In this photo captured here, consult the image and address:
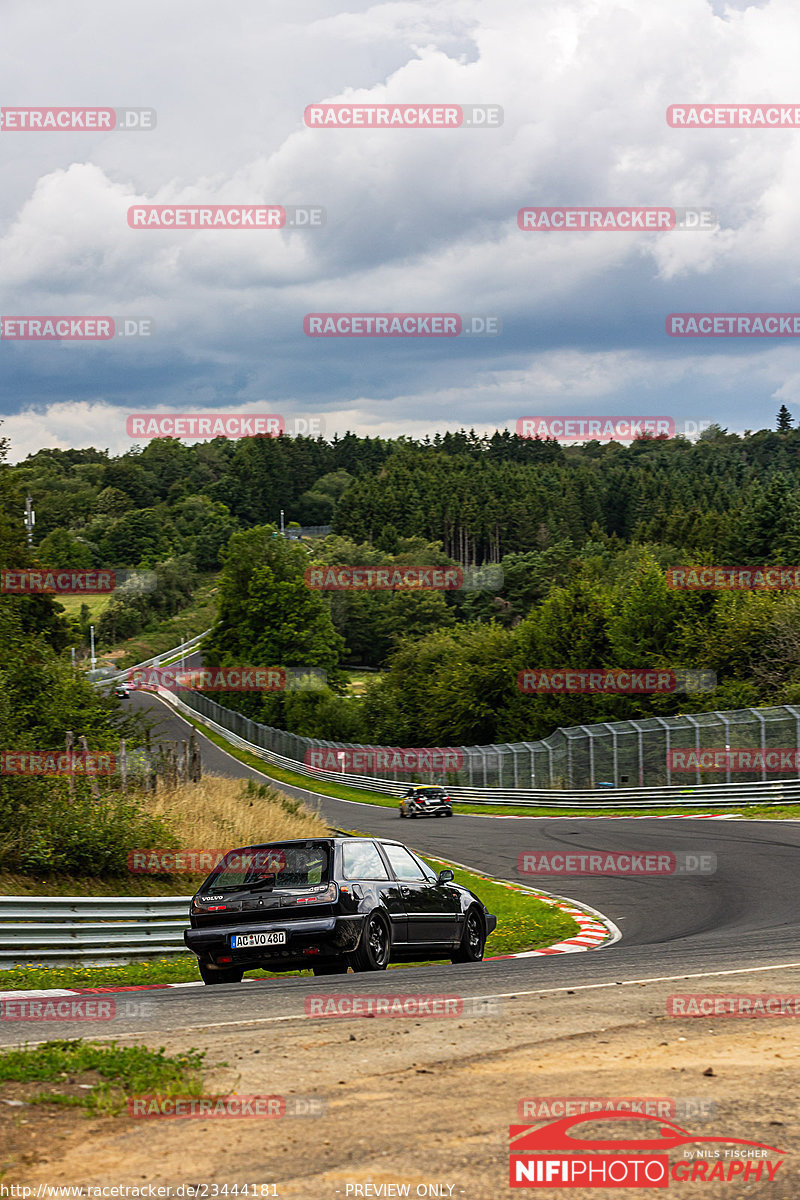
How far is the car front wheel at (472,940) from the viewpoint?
1332cm

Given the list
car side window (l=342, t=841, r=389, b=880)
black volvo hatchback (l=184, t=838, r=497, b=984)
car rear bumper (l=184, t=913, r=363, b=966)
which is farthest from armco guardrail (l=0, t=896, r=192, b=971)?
car side window (l=342, t=841, r=389, b=880)

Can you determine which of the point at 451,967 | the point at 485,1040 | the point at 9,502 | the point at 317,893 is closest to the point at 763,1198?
the point at 485,1040

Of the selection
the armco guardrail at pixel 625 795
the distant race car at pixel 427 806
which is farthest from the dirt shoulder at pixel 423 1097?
the distant race car at pixel 427 806

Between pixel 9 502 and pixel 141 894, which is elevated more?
pixel 9 502

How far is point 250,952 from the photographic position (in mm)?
11148

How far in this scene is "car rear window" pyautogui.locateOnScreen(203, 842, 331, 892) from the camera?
37.3 feet

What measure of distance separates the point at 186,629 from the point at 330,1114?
5396 inches

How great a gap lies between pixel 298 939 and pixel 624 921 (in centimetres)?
748

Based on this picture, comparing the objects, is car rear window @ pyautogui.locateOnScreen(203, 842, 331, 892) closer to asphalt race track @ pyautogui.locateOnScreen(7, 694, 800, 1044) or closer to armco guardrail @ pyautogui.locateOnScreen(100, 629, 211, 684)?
asphalt race track @ pyautogui.locateOnScreen(7, 694, 800, 1044)

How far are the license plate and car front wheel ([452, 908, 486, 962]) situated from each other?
289 cm

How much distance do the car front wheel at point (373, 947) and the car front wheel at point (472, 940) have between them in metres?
1.66

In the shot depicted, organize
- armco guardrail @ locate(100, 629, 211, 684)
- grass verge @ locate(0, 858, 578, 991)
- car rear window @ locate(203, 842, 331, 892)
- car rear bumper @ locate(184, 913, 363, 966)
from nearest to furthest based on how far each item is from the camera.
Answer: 1. car rear bumper @ locate(184, 913, 363, 966)
2. car rear window @ locate(203, 842, 331, 892)
3. grass verge @ locate(0, 858, 578, 991)
4. armco guardrail @ locate(100, 629, 211, 684)

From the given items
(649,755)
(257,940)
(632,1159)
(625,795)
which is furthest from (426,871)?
(625,795)

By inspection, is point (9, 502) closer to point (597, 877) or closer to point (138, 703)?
point (597, 877)
